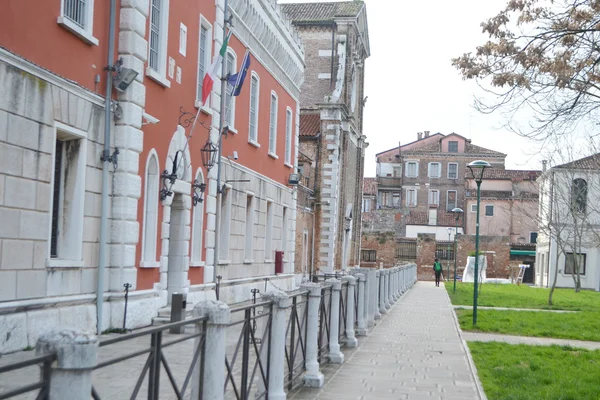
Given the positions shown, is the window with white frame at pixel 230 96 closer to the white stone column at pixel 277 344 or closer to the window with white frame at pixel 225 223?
the window with white frame at pixel 225 223

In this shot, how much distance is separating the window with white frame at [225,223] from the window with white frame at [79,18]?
9.39m

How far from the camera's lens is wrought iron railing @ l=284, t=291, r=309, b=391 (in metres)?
9.54

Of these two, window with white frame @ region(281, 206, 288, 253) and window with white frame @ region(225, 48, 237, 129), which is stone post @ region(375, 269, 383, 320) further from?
window with white frame @ region(281, 206, 288, 253)

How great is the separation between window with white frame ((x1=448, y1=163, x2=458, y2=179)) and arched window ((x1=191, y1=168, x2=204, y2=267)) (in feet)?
233

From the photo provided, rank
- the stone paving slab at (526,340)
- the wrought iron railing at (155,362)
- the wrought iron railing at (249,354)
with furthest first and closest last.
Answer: the stone paving slab at (526,340), the wrought iron railing at (249,354), the wrought iron railing at (155,362)

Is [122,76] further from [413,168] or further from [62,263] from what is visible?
[413,168]

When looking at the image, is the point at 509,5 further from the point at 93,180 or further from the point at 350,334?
the point at 93,180

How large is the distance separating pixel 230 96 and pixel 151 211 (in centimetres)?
662

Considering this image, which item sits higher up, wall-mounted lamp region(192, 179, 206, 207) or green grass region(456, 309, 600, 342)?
wall-mounted lamp region(192, 179, 206, 207)

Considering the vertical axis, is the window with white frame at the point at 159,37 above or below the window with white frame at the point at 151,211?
above

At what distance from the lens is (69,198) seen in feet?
42.4

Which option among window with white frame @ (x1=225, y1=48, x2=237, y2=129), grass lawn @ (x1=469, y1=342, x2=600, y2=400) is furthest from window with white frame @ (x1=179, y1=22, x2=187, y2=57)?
grass lawn @ (x1=469, y1=342, x2=600, y2=400)

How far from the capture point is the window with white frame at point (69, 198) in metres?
12.8

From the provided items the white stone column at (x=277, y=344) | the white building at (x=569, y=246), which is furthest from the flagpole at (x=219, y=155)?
the white building at (x=569, y=246)
